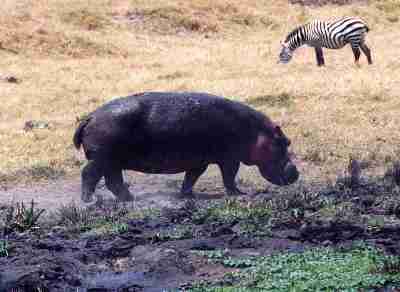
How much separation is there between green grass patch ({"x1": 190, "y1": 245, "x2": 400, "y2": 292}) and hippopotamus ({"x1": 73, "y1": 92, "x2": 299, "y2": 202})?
9.25 ft

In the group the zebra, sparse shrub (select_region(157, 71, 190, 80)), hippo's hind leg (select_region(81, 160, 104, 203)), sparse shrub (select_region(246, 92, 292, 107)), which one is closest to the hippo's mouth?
hippo's hind leg (select_region(81, 160, 104, 203))

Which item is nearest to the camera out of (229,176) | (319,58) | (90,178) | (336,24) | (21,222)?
(21,222)

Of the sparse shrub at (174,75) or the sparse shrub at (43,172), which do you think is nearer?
the sparse shrub at (43,172)

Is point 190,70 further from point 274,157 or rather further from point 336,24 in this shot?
point 274,157

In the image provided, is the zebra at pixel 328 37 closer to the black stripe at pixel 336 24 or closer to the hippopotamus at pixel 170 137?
the black stripe at pixel 336 24

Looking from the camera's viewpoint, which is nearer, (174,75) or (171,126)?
(171,126)

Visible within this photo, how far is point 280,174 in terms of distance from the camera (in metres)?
9.38

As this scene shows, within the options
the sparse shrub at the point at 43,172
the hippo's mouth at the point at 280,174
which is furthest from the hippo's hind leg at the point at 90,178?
the hippo's mouth at the point at 280,174

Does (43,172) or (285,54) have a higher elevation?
(285,54)

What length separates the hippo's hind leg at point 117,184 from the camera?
29.1ft

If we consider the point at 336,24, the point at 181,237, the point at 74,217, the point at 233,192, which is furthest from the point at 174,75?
the point at 181,237

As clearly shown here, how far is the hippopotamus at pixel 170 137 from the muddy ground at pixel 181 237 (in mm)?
392

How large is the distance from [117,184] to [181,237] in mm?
2378

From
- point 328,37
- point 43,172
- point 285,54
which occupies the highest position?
point 328,37
